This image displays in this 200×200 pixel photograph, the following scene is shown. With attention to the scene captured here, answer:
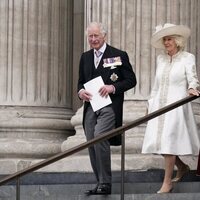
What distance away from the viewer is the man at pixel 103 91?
12.0 metres

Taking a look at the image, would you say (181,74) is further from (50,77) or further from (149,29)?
(50,77)

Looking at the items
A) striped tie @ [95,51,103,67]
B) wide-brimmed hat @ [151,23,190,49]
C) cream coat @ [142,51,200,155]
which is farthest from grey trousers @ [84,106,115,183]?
wide-brimmed hat @ [151,23,190,49]

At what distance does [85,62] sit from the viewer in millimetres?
12562

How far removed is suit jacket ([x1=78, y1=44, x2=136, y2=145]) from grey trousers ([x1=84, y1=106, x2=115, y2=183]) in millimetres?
78

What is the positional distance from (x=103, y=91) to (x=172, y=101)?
0.80 m

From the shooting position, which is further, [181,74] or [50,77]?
[50,77]

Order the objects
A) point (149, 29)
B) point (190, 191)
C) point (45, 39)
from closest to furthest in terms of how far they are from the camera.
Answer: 1. point (190, 191)
2. point (149, 29)
3. point (45, 39)

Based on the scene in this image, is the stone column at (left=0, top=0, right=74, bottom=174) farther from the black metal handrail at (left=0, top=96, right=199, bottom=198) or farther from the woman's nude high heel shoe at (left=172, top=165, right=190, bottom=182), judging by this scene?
the black metal handrail at (left=0, top=96, right=199, bottom=198)

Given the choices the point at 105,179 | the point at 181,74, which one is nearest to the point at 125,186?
the point at 105,179

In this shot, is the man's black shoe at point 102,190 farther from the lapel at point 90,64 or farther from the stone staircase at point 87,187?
the lapel at point 90,64

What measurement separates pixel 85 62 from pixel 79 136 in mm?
2279

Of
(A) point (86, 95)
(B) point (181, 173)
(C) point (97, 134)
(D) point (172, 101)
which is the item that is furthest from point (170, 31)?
(B) point (181, 173)

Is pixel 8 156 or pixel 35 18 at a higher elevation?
pixel 35 18

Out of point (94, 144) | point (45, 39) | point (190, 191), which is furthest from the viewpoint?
point (45, 39)
